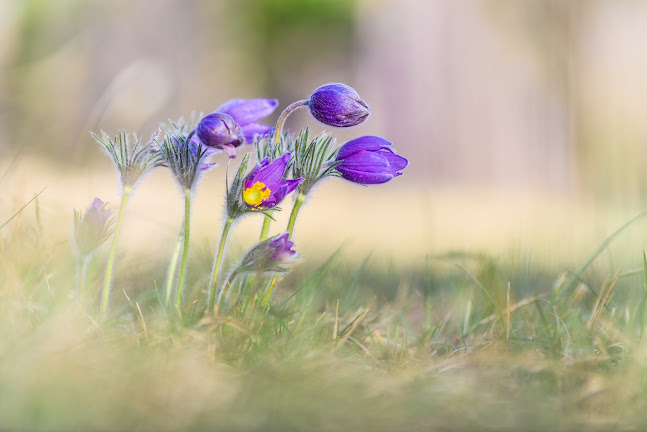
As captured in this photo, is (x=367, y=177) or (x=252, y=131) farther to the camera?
(x=252, y=131)

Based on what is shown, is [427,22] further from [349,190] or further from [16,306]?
[16,306]

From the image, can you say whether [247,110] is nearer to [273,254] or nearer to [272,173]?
[272,173]

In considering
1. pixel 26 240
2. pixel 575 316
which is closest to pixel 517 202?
pixel 575 316

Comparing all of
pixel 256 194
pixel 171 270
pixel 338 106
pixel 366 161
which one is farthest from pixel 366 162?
pixel 171 270

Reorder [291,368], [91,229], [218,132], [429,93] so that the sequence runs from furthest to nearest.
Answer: [429,93] < [91,229] < [218,132] < [291,368]

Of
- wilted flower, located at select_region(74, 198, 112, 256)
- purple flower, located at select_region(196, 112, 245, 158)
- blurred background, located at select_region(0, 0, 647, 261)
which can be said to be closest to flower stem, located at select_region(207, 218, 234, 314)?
purple flower, located at select_region(196, 112, 245, 158)

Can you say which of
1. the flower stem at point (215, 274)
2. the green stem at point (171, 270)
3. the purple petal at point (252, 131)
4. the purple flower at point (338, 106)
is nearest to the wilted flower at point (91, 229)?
A: the green stem at point (171, 270)

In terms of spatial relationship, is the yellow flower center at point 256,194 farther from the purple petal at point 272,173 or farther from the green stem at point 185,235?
the green stem at point 185,235
